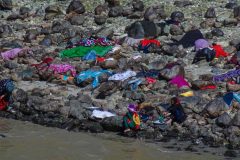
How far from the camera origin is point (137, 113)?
1197cm

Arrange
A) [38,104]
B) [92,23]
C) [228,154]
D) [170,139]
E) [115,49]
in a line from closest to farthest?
[228,154] < [170,139] < [38,104] < [115,49] < [92,23]

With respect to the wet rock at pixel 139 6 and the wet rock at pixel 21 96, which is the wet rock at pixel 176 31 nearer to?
the wet rock at pixel 139 6

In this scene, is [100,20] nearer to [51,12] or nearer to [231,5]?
[51,12]

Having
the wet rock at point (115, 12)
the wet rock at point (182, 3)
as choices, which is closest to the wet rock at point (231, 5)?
the wet rock at point (182, 3)

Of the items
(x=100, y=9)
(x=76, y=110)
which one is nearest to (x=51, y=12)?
(x=100, y=9)

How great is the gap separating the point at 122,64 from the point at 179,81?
1814 mm

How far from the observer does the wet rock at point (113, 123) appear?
11.7 meters

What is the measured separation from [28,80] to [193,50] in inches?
150

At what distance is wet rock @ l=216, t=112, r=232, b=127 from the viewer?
11.3 metres

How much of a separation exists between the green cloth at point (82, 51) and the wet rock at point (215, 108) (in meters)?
4.11

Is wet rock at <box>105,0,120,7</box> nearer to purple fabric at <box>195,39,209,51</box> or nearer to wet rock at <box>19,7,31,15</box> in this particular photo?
wet rock at <box>19,7,31,15</box>

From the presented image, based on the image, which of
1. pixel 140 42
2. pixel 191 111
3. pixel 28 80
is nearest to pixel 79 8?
pixel 140 42

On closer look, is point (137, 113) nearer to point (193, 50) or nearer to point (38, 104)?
point (38, 104)

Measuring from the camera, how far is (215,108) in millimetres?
11656
